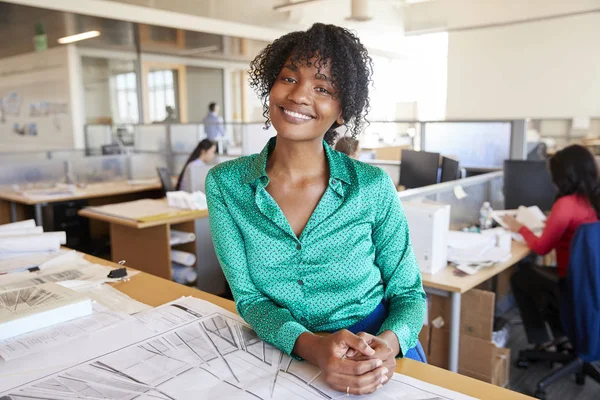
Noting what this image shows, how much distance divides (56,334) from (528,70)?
887cm

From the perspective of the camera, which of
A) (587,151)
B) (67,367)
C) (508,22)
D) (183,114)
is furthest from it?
(183,114)

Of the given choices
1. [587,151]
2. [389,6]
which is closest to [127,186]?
[587,151]

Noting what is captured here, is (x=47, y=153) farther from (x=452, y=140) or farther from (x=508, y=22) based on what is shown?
(x=508, y=22)

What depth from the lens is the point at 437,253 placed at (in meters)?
2.22

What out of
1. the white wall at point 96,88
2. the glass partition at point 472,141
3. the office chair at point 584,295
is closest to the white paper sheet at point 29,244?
the office chair at point 584,295

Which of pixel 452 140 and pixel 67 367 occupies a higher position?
pixel 452 140

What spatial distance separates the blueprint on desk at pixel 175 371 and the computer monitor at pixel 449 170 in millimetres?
2442

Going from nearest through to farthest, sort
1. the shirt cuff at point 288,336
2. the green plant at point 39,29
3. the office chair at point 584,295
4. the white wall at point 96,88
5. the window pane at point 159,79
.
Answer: the shirt cuff at point 288,336, the office chair at point 584,295, the green plant at point 39,29, the white wall at point 96,88, the window pane at point 159,79

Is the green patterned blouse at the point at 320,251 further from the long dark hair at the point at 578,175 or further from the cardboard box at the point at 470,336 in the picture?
the long dark hair at the point at 578,175

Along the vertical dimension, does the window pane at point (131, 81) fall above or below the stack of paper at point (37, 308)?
above

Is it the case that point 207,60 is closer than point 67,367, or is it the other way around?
point 67,367

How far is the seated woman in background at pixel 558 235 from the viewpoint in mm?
2498

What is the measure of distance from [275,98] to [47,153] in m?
4.64

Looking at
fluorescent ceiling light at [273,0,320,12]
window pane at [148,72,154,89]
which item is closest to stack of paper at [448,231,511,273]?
fluorescent ceiling light at [273,0,320,12]
